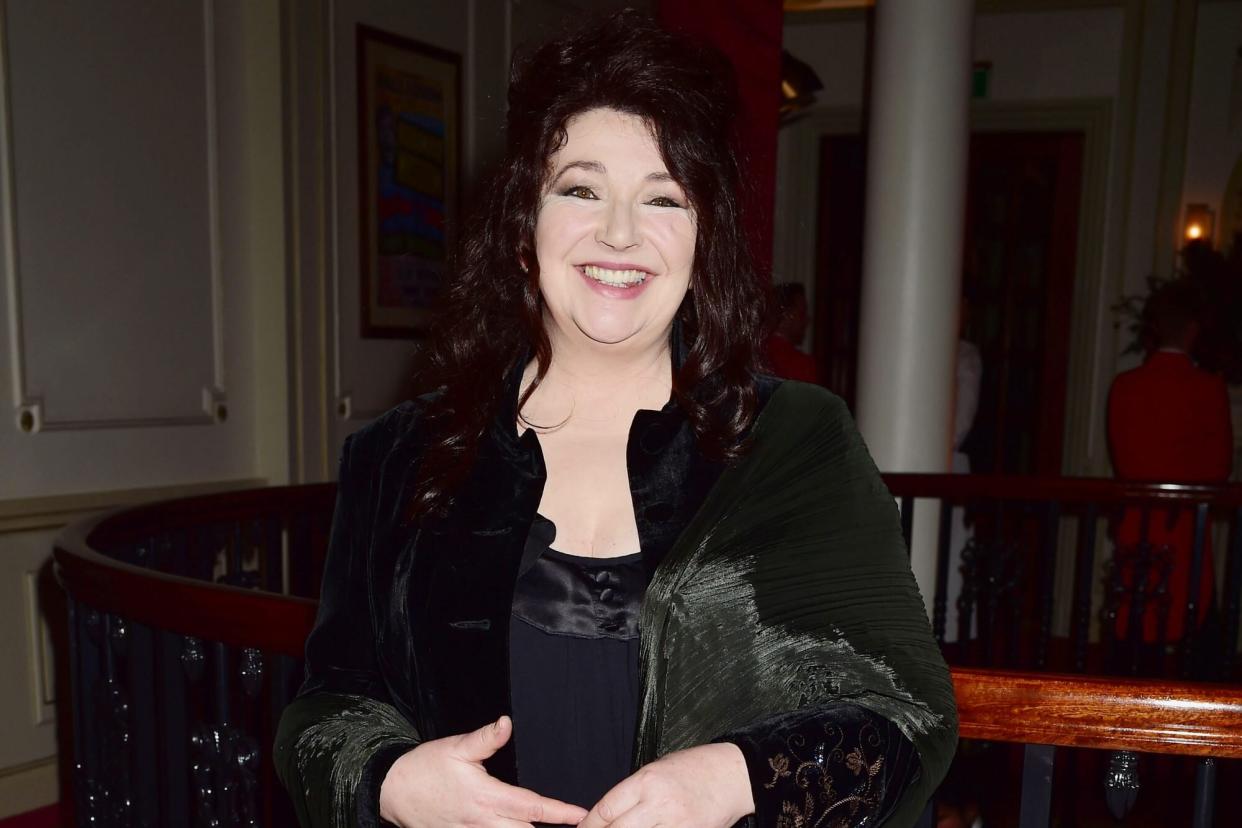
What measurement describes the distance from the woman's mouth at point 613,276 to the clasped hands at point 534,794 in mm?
539

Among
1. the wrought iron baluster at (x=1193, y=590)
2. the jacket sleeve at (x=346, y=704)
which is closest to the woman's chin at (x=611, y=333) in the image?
the jacket sleeve at (x=346, y=704)

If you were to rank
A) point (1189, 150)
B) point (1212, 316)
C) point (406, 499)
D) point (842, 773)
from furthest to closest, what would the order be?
point (1189, 150) → point (1212, 316) → point (406, 499) → point (842, 773)

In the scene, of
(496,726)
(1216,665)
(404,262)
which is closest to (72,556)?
(496,726)

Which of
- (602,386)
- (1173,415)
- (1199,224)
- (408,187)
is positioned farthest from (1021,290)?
(602,386)

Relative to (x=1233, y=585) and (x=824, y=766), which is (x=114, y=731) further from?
(x=1233, y=585)

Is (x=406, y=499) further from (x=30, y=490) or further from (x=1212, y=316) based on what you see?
(x=1212, y=316)

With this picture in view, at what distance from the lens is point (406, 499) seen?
4.25 feet

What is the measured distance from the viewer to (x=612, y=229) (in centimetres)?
122

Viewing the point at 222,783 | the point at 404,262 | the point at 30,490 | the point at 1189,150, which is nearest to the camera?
the point at 222,783

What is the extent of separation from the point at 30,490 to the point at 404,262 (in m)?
2.04

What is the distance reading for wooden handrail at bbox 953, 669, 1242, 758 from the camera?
1.30 metres

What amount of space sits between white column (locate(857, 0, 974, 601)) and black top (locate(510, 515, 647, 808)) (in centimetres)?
270

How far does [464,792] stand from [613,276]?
0.63 m

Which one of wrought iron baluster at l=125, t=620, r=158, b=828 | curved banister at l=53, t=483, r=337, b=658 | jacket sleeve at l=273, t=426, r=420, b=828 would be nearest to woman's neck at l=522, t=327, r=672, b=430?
jacket sleeve at l=273, t=426, r=420, b=828
